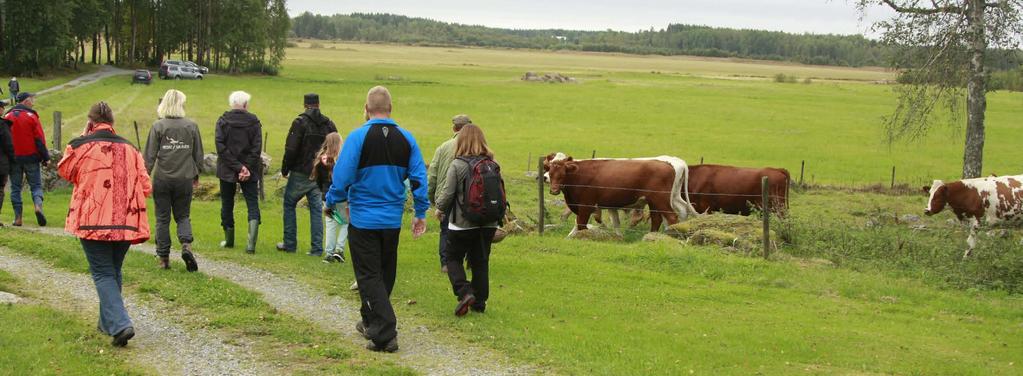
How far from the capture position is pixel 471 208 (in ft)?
31.3

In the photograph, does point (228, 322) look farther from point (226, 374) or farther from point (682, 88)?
point (682, 88)

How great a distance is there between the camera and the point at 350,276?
11688mm

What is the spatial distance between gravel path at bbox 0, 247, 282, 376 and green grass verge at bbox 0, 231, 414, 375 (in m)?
0.20

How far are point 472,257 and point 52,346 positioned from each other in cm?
409

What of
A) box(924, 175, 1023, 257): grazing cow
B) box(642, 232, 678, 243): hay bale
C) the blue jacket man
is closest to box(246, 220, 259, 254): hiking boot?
the blue jacket man

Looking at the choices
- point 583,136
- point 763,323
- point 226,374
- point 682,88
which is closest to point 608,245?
point 763,323

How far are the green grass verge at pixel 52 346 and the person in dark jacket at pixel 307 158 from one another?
4.36 metres

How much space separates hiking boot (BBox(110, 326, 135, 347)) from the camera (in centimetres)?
800

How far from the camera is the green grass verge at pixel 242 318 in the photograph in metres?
7.98

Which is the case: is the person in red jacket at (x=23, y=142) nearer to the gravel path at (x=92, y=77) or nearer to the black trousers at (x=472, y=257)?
the black trousers at (x=472, y=257)

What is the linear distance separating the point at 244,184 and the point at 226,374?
577cm

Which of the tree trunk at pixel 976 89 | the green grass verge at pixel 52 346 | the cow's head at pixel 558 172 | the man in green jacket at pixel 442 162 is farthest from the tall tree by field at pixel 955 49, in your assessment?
the green grass verge at pixel 52 346

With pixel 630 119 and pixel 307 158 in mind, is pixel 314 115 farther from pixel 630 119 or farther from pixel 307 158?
pixel 630 119

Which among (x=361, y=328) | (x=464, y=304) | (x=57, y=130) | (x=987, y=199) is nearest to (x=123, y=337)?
(x=361, y=328)
